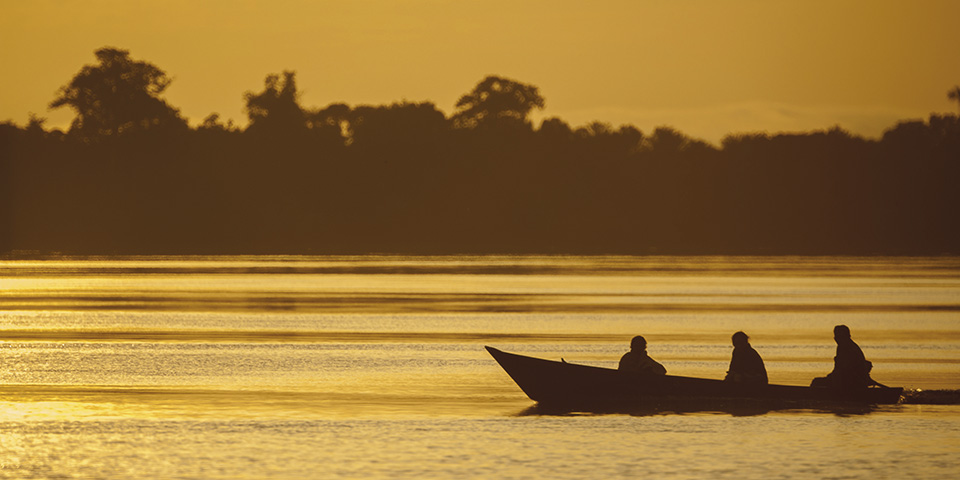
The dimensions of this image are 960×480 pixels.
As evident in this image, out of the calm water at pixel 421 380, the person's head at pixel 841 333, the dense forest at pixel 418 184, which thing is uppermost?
the dense forest at pixel 418 184

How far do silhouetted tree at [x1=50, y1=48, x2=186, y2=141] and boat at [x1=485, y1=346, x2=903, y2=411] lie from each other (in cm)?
14610

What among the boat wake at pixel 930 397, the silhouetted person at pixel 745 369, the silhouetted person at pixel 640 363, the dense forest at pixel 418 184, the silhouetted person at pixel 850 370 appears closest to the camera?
the silhouetted person at pixel 640 363

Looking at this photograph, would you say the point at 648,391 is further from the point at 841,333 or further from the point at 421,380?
the point at 421,380

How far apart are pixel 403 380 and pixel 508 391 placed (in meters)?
3.32

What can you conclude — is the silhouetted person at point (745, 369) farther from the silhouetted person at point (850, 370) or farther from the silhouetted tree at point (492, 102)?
the silhouetted tree at point (492, 102)

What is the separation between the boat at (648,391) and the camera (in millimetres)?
27359

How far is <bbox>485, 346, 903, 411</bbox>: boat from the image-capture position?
1077 inches

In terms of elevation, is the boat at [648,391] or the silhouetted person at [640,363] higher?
Result: the silhouetted person at [640,363]

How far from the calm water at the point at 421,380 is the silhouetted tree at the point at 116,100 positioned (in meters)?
87.9

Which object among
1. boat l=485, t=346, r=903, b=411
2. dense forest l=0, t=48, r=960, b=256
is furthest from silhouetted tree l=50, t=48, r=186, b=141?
boat l=485, t=346, r=903, b=411

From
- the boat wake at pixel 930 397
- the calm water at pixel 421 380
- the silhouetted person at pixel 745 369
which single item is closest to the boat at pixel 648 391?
the silhouetted person at pixel 745 369

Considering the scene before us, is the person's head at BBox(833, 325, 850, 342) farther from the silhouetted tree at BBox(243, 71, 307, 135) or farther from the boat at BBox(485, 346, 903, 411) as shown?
the silhouetted tree at BBox(243, 71, 307, 135)

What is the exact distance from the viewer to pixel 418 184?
17300cm

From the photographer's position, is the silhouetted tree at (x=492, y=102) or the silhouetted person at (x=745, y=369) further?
the silhouetted tree at (x=492, y=102)
